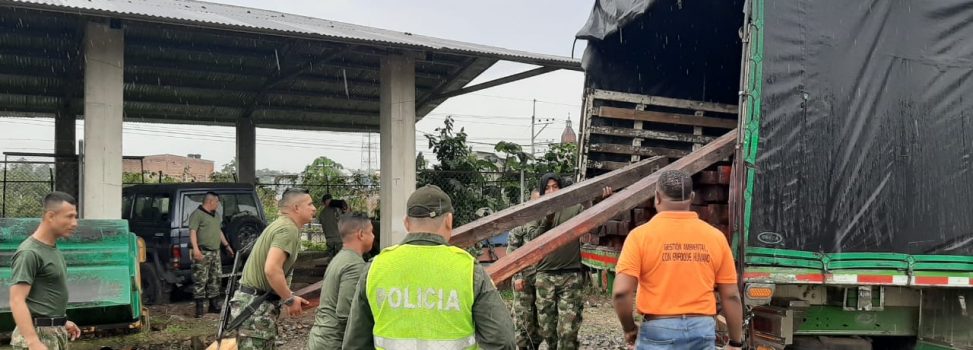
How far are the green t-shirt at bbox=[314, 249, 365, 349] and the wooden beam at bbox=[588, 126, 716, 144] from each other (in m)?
2.81

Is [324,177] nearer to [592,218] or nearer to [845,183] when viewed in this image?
[592,218]

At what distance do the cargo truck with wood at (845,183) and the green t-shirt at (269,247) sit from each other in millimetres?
1107

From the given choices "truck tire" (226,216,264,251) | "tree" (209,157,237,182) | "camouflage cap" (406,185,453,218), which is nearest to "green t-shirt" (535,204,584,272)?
"camouflage cap" (406,185,453,218)

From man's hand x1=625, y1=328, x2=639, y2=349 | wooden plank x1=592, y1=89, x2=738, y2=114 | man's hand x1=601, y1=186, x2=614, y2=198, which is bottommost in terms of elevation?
man's hand x1=625, y1=328, x2=639, y2=349

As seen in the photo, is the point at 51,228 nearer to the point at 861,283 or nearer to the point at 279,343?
the point at 279,343

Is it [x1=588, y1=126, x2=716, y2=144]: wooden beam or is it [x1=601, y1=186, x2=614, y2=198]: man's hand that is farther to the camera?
[x1=588, y1=126, x2=716, y2=144]: wooden beam

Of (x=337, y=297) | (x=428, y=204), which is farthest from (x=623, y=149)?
(x=428, y=204)

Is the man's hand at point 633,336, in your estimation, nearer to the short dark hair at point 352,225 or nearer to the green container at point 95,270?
the short dark hair at point 352,225

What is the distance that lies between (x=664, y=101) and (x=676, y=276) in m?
3.25

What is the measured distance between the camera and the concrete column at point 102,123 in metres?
7.93

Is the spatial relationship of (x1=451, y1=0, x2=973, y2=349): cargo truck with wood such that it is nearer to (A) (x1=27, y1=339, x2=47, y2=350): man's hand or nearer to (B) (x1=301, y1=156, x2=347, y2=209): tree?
(A) (x1=27, y1=339, x2=47, y2=350): man's hand

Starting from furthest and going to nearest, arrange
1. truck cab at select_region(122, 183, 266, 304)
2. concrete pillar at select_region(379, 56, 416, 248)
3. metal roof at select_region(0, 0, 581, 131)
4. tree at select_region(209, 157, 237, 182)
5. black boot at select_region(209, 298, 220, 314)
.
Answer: tree at select_region(209, 157, 237, 182) < concrete pillar at select_region(379, 56, 416, 248) < truck cab at select_region(122, 183, 266, 304) < black boot at select_region(209, 298, 220, 314) < metal roof at select_region(0, 0, 581, 131)

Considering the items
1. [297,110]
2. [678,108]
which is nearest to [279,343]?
[678,108]

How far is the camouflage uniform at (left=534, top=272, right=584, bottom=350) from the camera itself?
559cm
